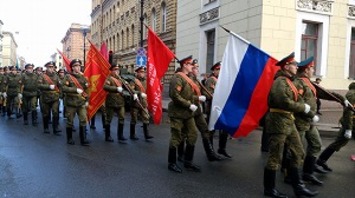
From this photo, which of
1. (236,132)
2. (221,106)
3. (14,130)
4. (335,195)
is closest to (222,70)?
(221,106)

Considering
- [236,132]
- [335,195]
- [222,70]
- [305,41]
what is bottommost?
[335,195]

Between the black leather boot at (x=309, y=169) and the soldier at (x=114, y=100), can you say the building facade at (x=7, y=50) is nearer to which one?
the soldier at (x=114, y=100)

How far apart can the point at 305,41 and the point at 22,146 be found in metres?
13.7

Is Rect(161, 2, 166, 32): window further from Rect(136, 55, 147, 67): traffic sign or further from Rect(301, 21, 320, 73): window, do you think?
Rect(301, 21, 320, 73): window

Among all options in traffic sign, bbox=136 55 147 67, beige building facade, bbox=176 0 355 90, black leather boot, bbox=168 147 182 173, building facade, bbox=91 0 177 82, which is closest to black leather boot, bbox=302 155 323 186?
black leather boot, bbox=168 147 182 173

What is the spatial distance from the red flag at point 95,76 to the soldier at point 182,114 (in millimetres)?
3791

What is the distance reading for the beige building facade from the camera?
16750 mm

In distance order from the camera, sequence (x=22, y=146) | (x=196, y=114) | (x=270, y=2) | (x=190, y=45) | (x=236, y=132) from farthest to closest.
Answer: (x=190, y=45) → (x=270, y=2) → (x=22, y=146) → (x=196, y=114) → (x=236, y=132)

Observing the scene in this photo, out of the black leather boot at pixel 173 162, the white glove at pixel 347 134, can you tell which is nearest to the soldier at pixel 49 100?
the black leather boot at pixel 173 162

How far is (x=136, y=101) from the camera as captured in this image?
9539mm

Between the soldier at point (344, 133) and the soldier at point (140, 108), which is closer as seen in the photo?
the soldier at point (344, 133)

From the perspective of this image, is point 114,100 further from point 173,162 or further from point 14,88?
point 14,88

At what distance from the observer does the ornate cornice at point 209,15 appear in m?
20.3

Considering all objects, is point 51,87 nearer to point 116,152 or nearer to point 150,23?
point 116,152
